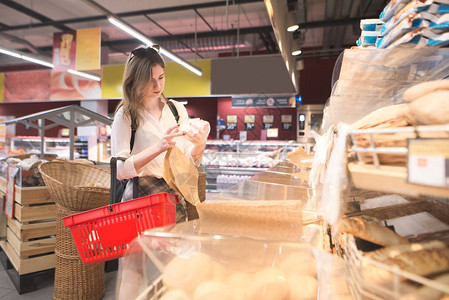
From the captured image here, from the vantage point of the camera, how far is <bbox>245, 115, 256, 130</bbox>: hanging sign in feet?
33.2

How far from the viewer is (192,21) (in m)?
9.30

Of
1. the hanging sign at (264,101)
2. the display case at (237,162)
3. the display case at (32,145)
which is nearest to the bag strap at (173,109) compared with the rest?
the display case at (237,162)

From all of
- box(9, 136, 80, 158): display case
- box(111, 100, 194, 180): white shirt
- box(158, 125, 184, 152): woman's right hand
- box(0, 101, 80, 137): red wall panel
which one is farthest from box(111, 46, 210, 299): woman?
box(0, 101, 80, 137): red wall panel

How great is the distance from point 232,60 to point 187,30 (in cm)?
353

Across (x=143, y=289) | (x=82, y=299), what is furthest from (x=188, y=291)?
(x=82, y=299)

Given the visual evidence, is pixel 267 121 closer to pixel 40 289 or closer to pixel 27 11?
pixel 27 11

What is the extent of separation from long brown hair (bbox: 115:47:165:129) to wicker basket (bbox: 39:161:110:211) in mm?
895

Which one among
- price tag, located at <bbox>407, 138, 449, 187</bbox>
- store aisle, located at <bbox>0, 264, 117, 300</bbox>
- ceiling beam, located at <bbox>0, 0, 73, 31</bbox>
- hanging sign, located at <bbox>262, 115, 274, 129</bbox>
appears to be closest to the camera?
price tag, located at <bbox>407, 138, 449, 187</bbox>

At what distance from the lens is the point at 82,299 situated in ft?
8.49

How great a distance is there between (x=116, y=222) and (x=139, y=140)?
600mm

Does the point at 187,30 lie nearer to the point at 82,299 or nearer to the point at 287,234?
the point at 82,299

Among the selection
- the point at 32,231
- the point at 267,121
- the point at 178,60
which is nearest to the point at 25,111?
the point at 178,60

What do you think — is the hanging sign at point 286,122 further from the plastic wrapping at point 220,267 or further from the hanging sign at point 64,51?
the plastic wrapping at point 220,267

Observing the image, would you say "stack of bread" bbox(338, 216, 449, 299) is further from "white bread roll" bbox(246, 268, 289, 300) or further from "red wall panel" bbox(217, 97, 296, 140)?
"red wall panel" bbox(217, 97, 296, 140)
